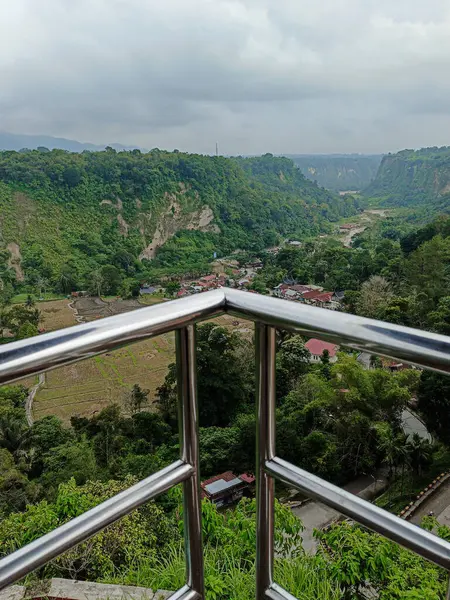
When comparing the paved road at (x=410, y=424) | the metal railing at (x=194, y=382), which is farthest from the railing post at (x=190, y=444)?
the paved road at (x=410, y=424)

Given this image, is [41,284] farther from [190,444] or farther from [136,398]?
[190,444]

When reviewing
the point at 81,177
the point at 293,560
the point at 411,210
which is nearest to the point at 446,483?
the point at 293,560

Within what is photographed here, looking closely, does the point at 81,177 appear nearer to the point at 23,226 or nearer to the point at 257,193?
the point at 23,226

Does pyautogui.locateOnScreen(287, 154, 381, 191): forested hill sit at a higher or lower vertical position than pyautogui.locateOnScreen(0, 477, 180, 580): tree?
higher

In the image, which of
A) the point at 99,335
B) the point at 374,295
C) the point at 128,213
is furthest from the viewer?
the point at 128,213

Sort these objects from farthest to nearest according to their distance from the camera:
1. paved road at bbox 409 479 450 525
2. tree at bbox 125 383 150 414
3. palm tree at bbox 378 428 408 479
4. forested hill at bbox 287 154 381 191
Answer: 1. forested hill at bbox 287 154 381 191
2. tree at bbox 125 383 150 414
3. palm tree at bbox 378 428 408 479
4. paved road at bbox 409 479 450 525

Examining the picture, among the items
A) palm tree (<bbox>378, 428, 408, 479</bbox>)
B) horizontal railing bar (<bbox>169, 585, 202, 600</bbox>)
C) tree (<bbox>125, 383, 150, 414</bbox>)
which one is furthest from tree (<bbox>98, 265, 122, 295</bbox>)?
horizontal railing bar (<bbox>169, 585, 202, 600</bbox>)

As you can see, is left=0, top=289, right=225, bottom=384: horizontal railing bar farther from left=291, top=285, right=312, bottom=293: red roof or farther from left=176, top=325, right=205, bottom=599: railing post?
left=291, top=285, right=312, bottom=293: red roof

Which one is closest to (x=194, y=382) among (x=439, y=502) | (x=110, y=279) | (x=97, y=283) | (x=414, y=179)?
(x=439, y=502)
